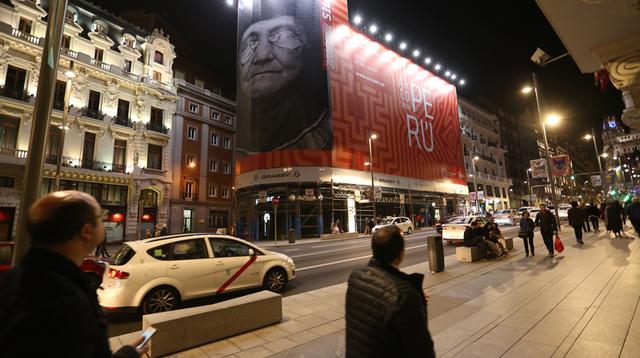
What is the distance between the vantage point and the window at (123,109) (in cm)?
3049

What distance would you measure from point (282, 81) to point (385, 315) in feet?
107

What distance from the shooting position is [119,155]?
30078 mm

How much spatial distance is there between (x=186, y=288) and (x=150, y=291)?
27.5 inches

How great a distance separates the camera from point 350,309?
7.64 feet

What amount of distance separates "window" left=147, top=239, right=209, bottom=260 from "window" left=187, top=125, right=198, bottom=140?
3280 cm

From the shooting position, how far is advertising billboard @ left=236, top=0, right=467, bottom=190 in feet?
103

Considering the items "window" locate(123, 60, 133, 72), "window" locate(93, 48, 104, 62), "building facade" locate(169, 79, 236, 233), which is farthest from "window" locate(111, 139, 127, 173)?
"window" locate(93, 48, 104, 62)

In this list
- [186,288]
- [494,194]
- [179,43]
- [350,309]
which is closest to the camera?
[350,309]

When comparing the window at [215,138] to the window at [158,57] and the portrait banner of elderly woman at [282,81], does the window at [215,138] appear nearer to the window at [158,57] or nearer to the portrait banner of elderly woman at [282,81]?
the portrait banner of elderly woman at [282,81]

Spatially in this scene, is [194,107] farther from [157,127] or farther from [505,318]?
[505,318]

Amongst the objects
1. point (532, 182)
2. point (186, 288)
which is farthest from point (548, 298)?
point (532, 182)

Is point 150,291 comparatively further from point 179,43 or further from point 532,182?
point 532,182

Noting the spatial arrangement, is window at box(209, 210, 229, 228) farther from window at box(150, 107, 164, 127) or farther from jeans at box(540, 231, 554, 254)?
jeans at box(540, 231, 554, 254)

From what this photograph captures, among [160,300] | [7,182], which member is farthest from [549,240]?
[7,182]
